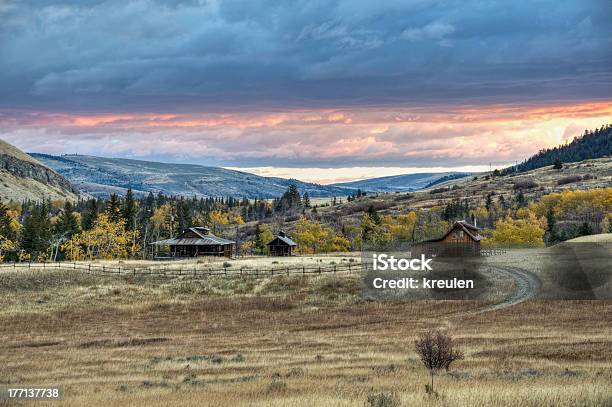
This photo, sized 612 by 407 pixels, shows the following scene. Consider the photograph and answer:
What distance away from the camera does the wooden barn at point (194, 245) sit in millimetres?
118250

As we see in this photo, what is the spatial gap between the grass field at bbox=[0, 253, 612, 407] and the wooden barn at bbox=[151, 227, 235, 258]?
109ft

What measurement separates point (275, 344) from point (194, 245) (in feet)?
258

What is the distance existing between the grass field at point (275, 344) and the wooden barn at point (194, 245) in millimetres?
33328

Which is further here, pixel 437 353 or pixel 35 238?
pixel 35 238

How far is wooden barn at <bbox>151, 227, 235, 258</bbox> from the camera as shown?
11825 cm

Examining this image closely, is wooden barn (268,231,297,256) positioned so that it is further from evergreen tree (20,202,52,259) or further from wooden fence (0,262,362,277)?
evergreen tree (20,202,52,259)

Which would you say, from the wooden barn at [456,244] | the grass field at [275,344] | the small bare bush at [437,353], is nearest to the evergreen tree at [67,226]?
the grass field at [275,344]

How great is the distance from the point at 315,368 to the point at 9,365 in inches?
Answer: 722

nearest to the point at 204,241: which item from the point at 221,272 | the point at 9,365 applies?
the point at 221,272

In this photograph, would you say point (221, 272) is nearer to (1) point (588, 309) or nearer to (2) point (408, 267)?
(2) point (408, 267)

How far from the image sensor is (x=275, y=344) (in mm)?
43594

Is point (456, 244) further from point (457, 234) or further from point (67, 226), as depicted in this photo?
point (67, 226)

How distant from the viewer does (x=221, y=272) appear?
88562 mm

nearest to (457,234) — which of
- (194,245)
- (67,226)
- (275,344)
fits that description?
(194,245)
